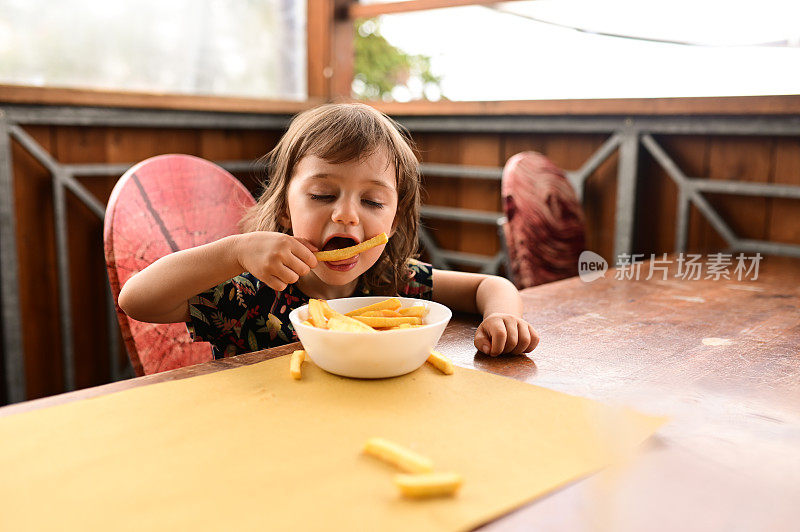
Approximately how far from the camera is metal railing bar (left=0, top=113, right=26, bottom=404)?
6.79 ft

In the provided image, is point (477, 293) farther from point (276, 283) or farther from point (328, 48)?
point (328, 48)

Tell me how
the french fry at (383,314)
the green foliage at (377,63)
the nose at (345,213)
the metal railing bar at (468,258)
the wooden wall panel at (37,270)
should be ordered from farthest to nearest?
the green foliage at (377,63) < the metal railing bar at (468,258) < the wooden wall panel at (37,270) < the nose at (345,213) < the french fry at (383,314)

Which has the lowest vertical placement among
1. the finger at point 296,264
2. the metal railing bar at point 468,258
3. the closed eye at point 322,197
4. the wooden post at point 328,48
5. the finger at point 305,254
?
the metal railing bar at point 468,258

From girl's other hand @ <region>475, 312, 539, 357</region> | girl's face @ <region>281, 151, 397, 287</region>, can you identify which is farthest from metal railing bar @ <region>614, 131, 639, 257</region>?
girl's other hand @ <region>475, 312, 539, 357</region>

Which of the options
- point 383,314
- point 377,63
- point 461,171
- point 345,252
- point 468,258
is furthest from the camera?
point 377,63

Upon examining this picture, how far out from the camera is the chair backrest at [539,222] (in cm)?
182

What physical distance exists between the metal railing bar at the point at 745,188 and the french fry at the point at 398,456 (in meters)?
1.85

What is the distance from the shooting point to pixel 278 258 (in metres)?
0.95

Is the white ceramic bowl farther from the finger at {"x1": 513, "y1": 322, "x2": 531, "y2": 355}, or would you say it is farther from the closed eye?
the closed eye

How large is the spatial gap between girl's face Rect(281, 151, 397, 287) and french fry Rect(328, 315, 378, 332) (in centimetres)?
28

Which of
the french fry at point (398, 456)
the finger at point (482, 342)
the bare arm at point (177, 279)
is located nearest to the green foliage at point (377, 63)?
the bare arm at point (177, 279)

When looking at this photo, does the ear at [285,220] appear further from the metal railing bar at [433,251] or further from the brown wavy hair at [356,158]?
the metal railing bar at [433,251]

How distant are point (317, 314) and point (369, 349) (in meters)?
0.09

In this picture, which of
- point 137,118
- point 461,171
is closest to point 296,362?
point 137,118
